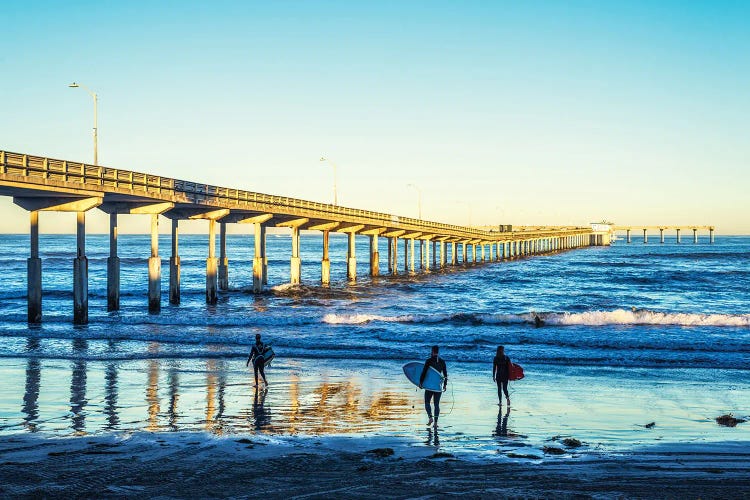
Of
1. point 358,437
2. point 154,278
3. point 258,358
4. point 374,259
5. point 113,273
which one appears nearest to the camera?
point 358,437

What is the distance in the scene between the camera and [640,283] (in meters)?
76.8

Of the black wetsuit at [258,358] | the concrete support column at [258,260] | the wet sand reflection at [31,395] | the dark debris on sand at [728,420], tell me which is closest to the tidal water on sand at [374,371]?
the wet sand reflection at [31,395]

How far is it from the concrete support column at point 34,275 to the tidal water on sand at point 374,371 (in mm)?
1471

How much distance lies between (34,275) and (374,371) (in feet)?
56.4

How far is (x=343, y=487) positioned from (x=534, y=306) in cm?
4196

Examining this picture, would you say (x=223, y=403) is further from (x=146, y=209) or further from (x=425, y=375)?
(x=146, y=209)

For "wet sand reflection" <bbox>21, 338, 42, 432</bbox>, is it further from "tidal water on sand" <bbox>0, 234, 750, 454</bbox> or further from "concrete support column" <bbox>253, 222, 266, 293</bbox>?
"concrete support column" <bbox>253, 222, 266, 293</bbox>

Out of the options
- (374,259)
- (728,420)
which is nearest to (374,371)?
(728,420)

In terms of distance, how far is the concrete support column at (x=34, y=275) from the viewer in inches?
1307

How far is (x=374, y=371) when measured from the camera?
78.2 feet

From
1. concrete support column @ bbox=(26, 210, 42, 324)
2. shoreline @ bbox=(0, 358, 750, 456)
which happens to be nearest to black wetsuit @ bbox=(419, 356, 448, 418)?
shoreline @ bbox=(0, 358, 750, 456)

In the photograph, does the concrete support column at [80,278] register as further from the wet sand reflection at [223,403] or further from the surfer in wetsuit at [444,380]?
the surfer in wetsuit at [444,380]

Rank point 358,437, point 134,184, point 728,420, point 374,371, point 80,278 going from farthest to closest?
point 134,184 < point 80,278 < point 374,371 < point 728,420 < point 358,437

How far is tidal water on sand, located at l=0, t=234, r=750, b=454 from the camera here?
1582 centimetres
